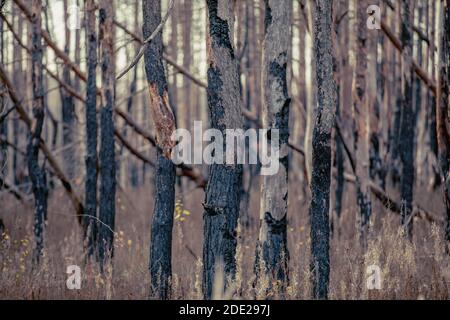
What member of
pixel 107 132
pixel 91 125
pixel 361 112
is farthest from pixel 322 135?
pixel 91 125

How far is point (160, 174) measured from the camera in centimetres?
607

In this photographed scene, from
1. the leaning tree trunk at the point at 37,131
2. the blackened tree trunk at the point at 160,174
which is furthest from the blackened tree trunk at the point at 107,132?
the blackened tree trunk at the point at 160,174

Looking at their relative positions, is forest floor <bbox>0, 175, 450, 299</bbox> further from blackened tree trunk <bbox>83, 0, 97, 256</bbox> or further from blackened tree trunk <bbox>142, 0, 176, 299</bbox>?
blackened tree trunk <bbox>83, 0, 97, 256</bbox>

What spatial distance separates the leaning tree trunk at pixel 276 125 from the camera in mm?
5762

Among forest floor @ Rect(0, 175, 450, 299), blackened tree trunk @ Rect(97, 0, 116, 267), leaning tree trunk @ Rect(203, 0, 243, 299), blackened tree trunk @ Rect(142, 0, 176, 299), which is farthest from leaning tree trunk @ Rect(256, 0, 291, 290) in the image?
blackened tree trunk @ Rect(97, 0, 116, 267)

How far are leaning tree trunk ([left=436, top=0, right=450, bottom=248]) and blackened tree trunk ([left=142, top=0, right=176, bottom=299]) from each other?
277 cm

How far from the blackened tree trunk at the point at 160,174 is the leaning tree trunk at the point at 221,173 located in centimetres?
85

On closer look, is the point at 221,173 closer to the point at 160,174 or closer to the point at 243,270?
the point at 160,174

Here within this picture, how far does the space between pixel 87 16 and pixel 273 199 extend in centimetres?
416

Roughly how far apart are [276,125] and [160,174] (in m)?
1.34

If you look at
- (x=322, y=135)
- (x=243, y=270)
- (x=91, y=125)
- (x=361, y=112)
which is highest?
(x=361, y=112)

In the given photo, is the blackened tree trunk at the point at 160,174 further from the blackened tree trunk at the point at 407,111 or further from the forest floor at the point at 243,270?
the blackened tree trunk at the point at 407,111
